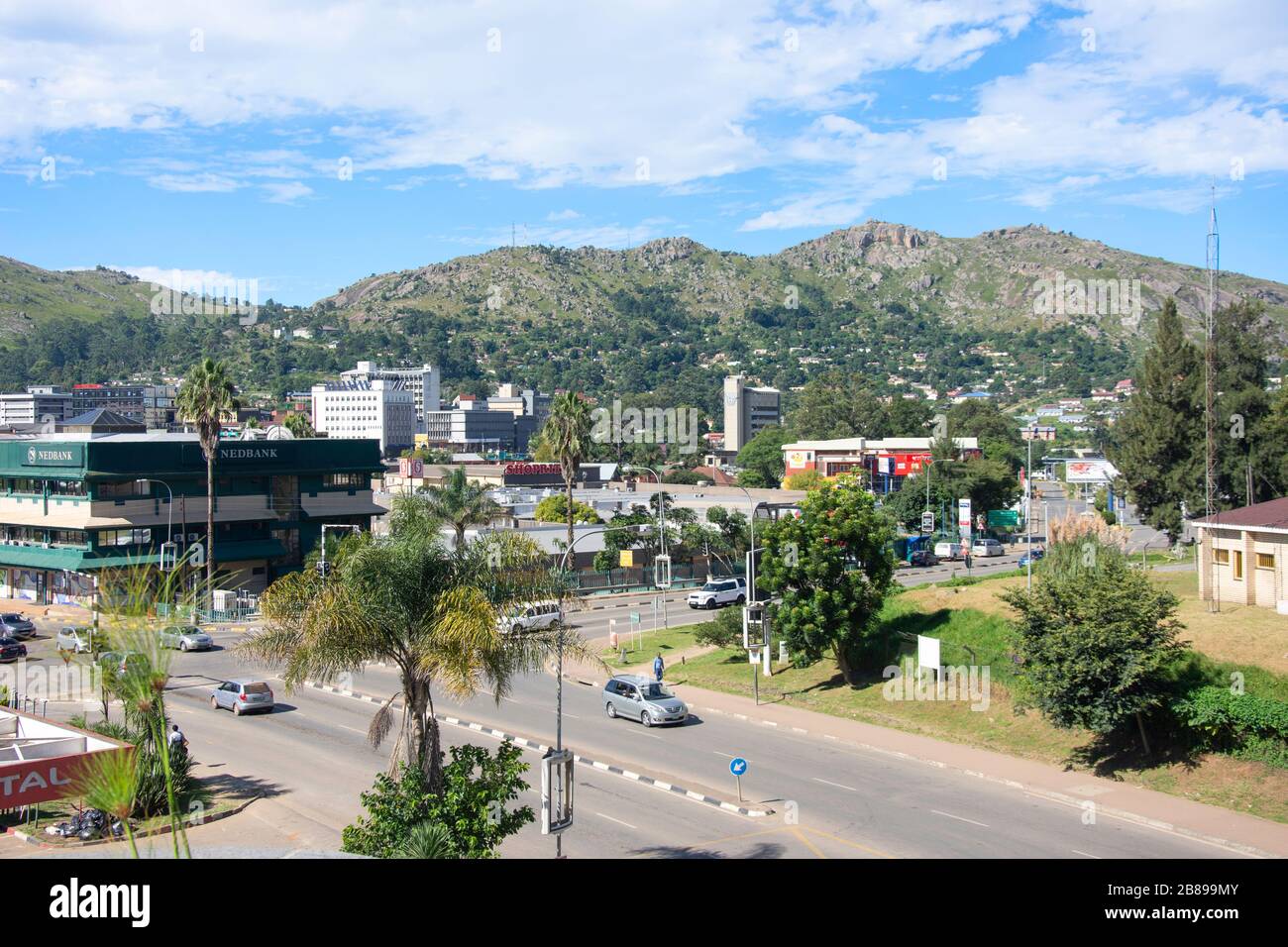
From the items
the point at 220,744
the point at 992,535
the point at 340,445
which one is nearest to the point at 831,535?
the point at 220,744

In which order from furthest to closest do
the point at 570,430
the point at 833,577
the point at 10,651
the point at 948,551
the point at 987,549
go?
the point at 987,549, the point at 948,551, the point at 570,430, the point at 10,651, the point at 833,577

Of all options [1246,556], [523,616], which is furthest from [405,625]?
[1246,556]

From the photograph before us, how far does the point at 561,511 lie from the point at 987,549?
109 feet

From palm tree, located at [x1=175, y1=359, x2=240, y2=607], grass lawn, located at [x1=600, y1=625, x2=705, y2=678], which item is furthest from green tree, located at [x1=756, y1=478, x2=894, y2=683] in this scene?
palm tree, located at [x1=175, y1=359, x2=240, y2=607]

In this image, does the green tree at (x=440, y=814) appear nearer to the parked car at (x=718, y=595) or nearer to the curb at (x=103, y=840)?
the curb at (x=103, y=840)

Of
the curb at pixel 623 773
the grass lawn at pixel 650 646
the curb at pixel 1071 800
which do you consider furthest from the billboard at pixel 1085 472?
the curb at pixel 623 773

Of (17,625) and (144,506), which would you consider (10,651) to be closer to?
(17,625)

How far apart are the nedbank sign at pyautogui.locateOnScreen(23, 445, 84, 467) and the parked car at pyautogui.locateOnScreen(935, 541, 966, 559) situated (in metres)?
58.9

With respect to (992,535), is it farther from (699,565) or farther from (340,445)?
(340,445)

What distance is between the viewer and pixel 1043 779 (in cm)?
2472

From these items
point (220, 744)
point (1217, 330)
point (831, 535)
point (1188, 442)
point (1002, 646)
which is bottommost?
point (220, 744)

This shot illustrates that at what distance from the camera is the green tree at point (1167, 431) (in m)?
53.9
